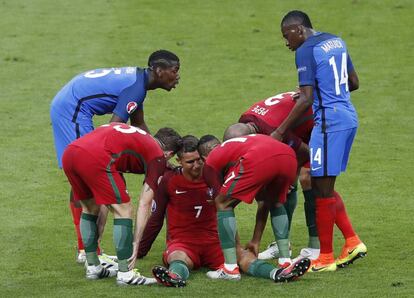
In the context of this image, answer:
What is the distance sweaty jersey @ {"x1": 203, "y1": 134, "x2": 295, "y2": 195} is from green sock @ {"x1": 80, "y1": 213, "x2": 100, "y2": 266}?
1.20 metres

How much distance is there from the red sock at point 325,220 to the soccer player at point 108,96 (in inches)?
78.7

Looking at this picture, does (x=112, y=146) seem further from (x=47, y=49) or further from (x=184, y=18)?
(x=184, y=18)

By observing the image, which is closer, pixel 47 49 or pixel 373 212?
pixel 373 212

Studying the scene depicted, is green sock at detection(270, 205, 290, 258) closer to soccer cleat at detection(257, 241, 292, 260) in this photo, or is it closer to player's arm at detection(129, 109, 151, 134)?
soccer cleat at detection(257, 241, 292, 260)

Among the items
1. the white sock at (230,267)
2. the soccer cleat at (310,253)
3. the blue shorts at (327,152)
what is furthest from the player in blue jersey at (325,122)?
the white sock at (230,267)

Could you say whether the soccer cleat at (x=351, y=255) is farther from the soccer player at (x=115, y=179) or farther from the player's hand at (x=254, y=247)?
the soccer player at (x=115, y=179)

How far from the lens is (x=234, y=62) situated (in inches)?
893

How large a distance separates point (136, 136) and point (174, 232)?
1.33 m

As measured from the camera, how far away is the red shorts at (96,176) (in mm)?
10609

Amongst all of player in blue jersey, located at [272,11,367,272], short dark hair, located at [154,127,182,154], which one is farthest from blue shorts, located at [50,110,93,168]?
player in blue jersey, located at [272,11,367,272]

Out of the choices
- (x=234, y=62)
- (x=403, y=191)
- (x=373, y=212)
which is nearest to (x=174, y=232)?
(x=373, y=212)

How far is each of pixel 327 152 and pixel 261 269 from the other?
53.8 inches

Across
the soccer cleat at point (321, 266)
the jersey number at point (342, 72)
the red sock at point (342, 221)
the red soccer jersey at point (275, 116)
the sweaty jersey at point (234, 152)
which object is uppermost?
the jersey number at point (342, 72)

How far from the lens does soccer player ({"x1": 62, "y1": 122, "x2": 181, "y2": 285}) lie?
1064 centimetres
